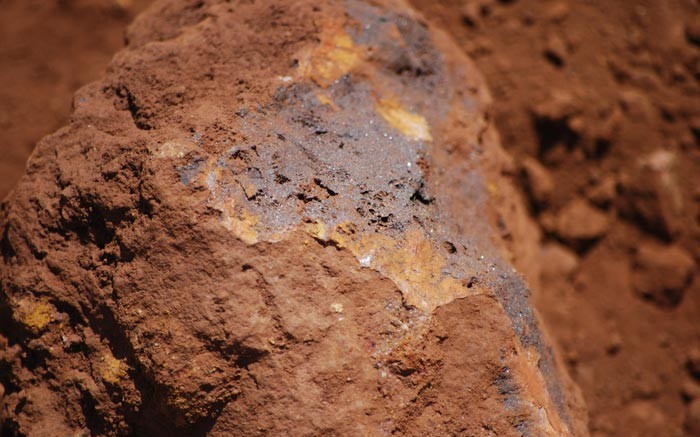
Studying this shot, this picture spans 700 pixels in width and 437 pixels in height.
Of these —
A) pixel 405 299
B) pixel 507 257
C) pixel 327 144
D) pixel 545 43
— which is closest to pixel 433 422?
pixel 405 299

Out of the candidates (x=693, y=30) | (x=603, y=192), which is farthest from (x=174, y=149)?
(x=693, y=30)

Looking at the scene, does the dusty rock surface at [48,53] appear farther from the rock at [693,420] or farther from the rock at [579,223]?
the rock at [693,420]

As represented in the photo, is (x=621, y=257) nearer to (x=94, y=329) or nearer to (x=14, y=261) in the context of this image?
(x=94, y=329)

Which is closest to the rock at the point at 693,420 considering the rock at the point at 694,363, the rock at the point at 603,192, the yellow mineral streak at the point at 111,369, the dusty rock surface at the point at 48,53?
the rock at the point at 694,363

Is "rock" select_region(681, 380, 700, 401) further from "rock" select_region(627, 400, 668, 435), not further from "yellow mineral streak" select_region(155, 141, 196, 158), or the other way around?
"yellow mineral streak" select_region(155, 141, 196, 158)

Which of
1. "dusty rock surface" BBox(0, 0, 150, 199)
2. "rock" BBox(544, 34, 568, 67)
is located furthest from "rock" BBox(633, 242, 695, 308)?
"dusty rock surface" BBox(0, 0, 150, 199)

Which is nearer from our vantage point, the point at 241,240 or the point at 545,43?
the point at 241,240

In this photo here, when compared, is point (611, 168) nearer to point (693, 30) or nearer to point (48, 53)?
point (693, 30)
